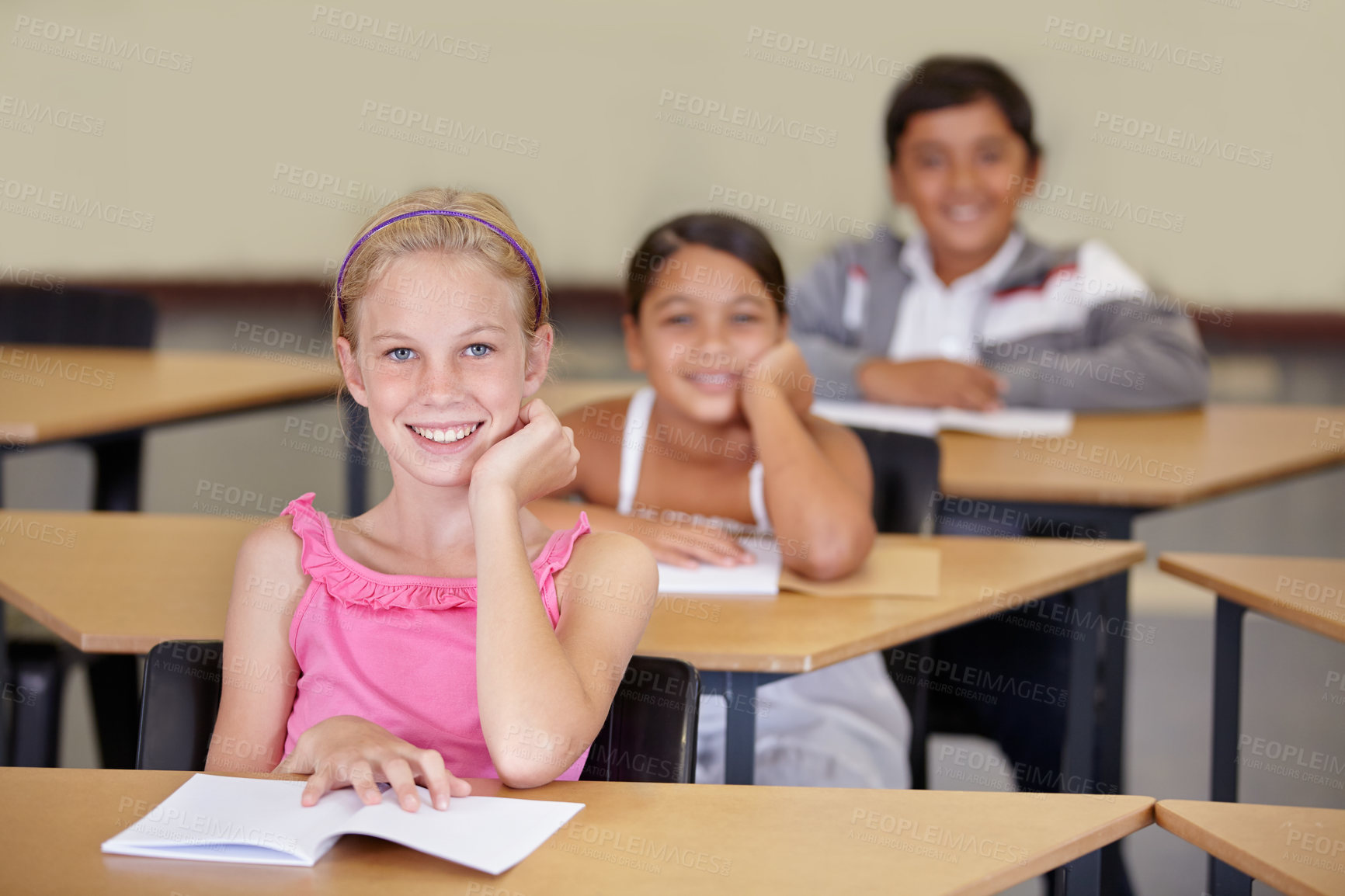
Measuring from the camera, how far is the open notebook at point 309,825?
902mm

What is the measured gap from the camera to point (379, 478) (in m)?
4.41

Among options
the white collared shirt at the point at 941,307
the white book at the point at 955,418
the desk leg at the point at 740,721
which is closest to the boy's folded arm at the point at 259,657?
the desk leg at the point at 740,721

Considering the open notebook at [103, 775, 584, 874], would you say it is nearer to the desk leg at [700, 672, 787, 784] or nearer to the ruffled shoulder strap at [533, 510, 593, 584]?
the ruffled shoulder strap at [533, 510, 593, 584]

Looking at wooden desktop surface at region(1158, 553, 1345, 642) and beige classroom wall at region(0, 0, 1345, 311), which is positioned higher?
beige classroom wall at region(0, 0, 1345, 311)

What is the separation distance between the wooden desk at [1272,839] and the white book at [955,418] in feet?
4.92

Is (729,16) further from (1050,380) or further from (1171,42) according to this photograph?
(1050,380)

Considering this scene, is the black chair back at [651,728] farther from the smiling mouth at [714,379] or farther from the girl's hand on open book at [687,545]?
the smiling mouth at [714,379]

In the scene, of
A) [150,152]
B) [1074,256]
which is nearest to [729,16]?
[1074,256]

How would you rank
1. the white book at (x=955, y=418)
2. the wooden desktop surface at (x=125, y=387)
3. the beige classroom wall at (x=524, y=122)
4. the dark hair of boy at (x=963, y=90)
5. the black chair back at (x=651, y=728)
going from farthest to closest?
the beige classroom wall at (x=524, y=122) < the dark hair of boy at (x=963, y=90) < the white book at (x=955, y=418) < the wooden desktop surface at (x=125, y=387) < the black chair back at (x=651, y=728)

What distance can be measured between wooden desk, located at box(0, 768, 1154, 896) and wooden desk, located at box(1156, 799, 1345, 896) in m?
0.04

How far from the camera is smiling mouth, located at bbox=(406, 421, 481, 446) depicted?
1297 mm

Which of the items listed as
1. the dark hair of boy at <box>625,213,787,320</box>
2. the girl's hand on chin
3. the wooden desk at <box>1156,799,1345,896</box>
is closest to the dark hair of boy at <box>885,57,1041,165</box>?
the dark hair of boy at <box>625,213,787,320</box>

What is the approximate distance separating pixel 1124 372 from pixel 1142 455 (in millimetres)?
437

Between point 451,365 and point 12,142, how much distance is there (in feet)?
12.3
